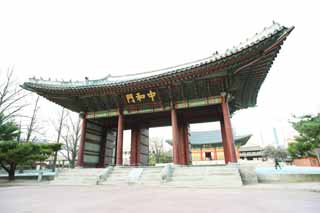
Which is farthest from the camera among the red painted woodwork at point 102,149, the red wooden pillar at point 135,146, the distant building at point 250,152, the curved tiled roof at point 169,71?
the distant building at point 250,152

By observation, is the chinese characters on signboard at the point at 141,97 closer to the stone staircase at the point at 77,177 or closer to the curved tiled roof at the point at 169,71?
the curved tiled roof at the point at 169,71

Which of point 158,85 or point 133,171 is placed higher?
point 158,85

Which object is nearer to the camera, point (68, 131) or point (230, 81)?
point (230, 81)

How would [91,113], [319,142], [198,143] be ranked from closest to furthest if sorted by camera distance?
[319,142], [91,113], [198,143]

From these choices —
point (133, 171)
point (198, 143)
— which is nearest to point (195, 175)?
point (133, 171)

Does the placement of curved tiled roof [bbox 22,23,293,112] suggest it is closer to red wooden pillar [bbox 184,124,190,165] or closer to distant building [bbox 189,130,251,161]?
red wooden pillar [bbox 184,124,190,165]

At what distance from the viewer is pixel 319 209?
347 cm

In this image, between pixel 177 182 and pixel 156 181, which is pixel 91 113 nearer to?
pixel 156 181

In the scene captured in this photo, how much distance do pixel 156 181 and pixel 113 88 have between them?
20.2 ft

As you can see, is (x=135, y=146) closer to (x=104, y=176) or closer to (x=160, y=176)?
(x=104, y=176)

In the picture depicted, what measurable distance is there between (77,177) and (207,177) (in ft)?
24.2

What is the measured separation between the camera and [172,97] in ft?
38.8

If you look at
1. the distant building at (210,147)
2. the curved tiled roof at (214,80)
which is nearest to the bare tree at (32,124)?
the curved tiled roof at (214,80)

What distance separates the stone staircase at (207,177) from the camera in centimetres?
797
